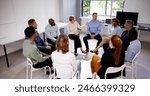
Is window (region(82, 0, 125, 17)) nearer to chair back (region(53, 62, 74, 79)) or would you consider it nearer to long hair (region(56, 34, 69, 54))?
long hair (region(56, 34, 69, 54))

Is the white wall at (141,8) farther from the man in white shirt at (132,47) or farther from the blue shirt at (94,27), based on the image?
the man in white shirt at (132,47)

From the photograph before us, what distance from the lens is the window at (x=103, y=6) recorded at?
6.41 m

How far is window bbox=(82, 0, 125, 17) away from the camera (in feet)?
21.0

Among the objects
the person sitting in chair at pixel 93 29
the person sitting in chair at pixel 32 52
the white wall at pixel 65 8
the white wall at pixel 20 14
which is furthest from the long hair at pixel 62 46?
the white wall at pixel 65 8

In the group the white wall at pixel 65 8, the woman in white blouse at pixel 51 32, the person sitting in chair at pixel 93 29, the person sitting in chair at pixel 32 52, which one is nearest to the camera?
the person sitting in chair at pixel 32 52

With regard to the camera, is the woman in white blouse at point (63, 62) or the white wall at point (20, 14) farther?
the white wall at point (20, 14)

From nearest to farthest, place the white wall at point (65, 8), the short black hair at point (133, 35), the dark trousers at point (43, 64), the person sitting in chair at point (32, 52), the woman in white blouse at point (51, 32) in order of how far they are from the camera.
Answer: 1. the person sitting in chair at point (32, 52)
2. the dark trousers at point (43, 64)
3. the short black hair at point (133, 35)
4. the woman in white blouse at point (51, 32)
5. the white wall at point (65, 8)

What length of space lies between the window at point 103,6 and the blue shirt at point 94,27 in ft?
7.20

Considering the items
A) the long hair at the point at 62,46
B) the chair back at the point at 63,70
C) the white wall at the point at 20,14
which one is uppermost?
the white wall at the point at 20,14

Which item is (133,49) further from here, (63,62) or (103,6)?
(103,6)

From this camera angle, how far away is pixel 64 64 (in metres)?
2.35

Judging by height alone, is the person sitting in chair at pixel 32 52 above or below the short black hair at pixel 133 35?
below

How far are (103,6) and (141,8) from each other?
1.59 meters

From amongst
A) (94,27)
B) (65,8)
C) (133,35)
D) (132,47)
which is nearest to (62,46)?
(132,47)
